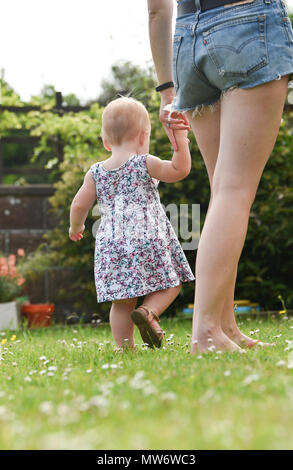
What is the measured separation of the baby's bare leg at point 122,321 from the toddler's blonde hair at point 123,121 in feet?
2.55

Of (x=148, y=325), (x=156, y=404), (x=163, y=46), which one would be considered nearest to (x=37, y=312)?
(x=148, y=325)

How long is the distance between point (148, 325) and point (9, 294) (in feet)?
10.1

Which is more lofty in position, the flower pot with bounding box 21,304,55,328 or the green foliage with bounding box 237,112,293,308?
the green foliage with bounding box 237,112,293,308

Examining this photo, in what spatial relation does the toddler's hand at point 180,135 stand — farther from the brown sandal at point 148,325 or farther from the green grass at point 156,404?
the green grass at point 156,404

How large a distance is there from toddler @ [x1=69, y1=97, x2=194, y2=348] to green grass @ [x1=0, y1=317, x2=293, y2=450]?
1.71 feet

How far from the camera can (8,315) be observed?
5.42m

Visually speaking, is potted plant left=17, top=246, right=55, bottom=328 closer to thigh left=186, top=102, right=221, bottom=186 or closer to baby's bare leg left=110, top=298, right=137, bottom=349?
baby's bare leg left=110, top=298, right=137, bottom=349

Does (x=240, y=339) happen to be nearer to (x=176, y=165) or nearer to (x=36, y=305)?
(x=176, y=165)

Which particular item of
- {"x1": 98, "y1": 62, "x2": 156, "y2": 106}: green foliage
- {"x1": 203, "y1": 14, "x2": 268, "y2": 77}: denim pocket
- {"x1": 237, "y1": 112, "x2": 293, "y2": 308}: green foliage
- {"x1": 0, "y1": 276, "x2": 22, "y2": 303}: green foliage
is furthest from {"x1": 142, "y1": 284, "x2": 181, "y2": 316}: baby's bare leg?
{"x1": 98, "y1": 62, "x2": 156, "y2": 106}: green foliage

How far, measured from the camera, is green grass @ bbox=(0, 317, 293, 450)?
121 centimetres

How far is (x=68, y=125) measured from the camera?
7109 mm

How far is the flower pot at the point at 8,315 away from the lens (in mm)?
5375

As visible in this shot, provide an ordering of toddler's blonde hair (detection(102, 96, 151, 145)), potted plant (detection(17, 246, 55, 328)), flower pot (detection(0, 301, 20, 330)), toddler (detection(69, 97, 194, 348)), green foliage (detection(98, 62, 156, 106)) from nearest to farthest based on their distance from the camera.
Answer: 1. toddler (detection(69, 97, 194, 348))
2. toddler's blonde hair (detection(102, 96, 151, 145))
3. flower pot (detection(0, 301, 20, 330))
4. potted plant (detection(17, 246, 55, 328))
5. green foliage (detection(98, 62, 156, 106))
